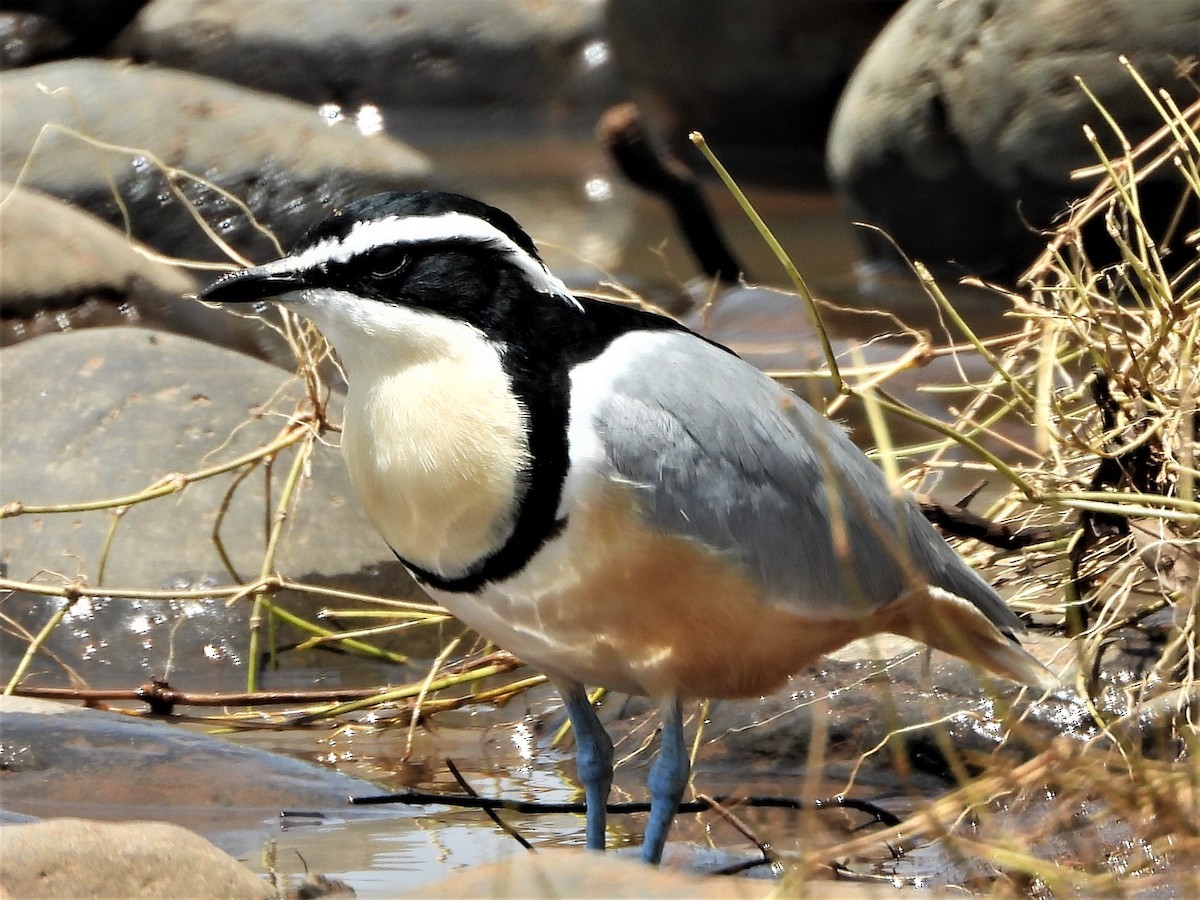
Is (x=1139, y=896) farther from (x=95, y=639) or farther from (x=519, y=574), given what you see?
(x=95, y=639)

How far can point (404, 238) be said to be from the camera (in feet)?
11.9

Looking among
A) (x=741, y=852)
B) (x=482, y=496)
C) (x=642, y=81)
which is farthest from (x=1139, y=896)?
(x=642, y=81)

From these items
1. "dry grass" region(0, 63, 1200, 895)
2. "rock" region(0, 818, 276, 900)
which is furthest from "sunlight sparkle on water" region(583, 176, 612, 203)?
"rock" region(0, 818, 276, 900)

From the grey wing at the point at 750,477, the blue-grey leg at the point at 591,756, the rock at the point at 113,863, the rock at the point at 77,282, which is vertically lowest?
the rock at the point at 77,282

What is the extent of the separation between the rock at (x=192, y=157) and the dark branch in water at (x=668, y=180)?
2.23 metres

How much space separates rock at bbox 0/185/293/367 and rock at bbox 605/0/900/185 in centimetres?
644

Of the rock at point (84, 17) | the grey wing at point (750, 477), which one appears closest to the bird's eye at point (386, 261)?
the grey wing at point (750, 477)

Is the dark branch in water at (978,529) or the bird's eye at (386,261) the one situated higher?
the bird's eye at (386,261)

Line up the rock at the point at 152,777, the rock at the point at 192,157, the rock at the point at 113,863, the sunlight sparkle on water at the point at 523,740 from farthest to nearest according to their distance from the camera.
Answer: the rock at the point at 192,157 → the sunlight sparkle on water at the point at 523,740 → the rock at the point at 152,777 → the rock at the point at 113,863

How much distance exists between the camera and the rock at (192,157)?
1057 centimetres

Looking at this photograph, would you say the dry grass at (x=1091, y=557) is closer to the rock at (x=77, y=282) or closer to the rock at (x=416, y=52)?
the rock at (x=77, y=282)

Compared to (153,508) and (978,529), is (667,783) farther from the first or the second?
(153,508)

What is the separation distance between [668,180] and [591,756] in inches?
224

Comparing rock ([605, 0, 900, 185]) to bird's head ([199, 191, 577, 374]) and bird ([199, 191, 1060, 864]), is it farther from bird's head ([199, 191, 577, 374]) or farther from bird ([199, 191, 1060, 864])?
bird's head ([199, 191, 577, 374])
